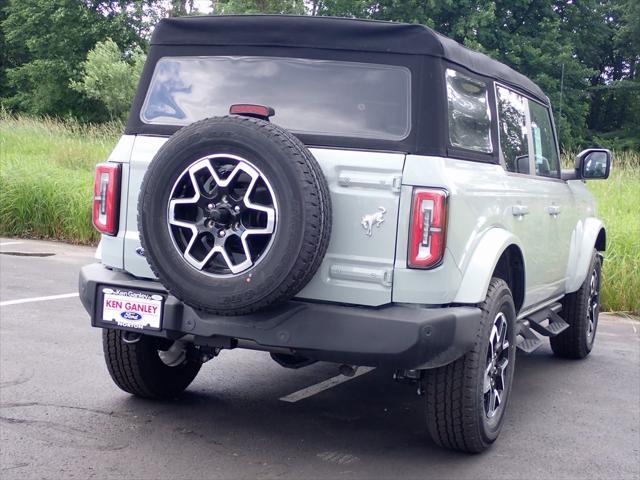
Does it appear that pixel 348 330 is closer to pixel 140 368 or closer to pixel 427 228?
pixel 427 228

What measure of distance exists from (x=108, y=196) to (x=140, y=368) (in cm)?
102

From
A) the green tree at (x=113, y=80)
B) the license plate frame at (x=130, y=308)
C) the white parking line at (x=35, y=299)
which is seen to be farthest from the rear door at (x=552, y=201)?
the green tree at (x=113, y=80)

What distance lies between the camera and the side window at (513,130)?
5.07 metres

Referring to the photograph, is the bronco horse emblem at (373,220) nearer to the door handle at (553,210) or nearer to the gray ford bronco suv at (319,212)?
the gray ford bronco suv at (319,212)

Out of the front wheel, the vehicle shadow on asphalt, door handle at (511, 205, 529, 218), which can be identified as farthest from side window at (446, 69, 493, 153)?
the vehicle shadow on asphalt

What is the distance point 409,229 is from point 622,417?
227cm

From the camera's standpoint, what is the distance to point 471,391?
412cm

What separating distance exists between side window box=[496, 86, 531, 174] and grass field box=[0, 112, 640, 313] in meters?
4.11

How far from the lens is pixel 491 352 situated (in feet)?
14.5

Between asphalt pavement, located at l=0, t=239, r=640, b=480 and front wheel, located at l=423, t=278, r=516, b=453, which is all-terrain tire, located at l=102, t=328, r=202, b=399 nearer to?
asphalt pavement, located at l=0, t=239, r=640, b=480

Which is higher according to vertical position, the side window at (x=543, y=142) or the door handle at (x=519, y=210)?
the side window at (x=543, y=142)

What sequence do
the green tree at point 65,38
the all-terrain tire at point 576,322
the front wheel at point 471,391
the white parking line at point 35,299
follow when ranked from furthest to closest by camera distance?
1. the green tree at point 65,38
2. the white parking line at point 35,299
3. the all-terrain tire at point 576,322
4. the front wheel at point 471,391

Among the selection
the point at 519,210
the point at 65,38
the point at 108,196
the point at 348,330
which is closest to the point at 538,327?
the point at 519,210

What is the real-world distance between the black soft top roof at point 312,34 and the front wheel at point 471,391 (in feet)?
3.99
